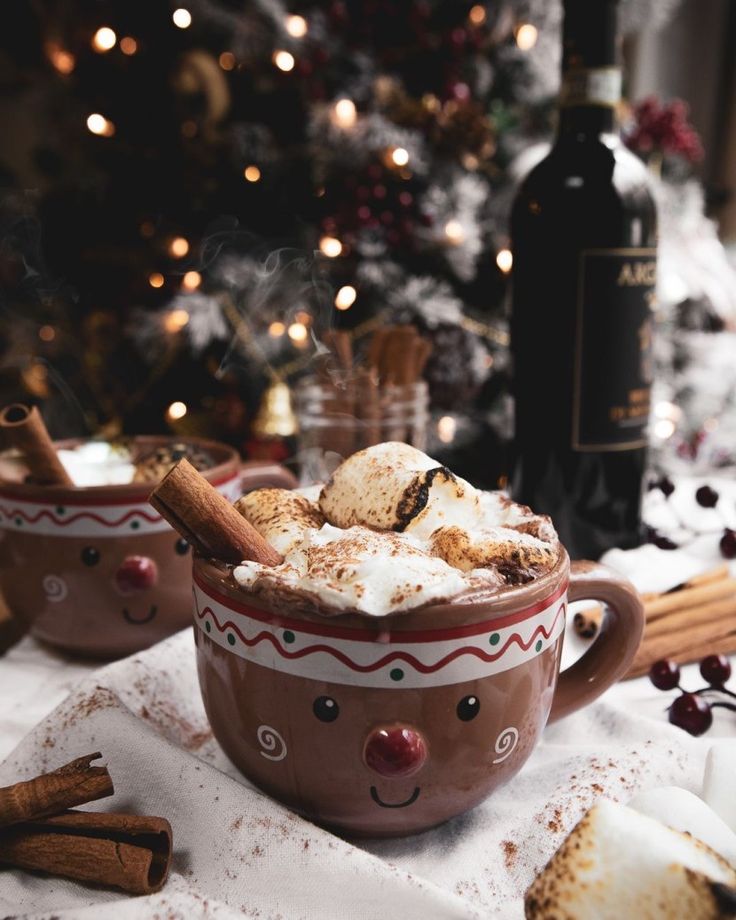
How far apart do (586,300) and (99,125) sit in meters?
1.13

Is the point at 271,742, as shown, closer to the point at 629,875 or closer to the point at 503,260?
→ the point at 629,875

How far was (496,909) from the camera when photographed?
475 mm

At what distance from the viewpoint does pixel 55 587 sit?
729 millimetres

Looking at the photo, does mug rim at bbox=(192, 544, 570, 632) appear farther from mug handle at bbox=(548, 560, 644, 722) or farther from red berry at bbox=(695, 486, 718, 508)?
red berry at bbox=(695, 486, 718, 508)

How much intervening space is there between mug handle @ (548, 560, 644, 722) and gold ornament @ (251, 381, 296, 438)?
1.07 metres

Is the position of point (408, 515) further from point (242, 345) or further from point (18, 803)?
point (242, 345)

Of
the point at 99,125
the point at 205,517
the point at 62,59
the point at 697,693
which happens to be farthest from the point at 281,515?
the point at 62,59

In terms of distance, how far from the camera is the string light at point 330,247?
60.7 inches

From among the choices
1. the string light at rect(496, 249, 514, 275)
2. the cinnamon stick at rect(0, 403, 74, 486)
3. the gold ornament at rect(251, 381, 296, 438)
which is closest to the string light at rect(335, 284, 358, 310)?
the gold ornament at rect(251, 381, 296, 438)

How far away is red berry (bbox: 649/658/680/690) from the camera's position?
720 mm

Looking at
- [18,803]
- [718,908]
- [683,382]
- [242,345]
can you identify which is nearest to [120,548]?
[18,803]

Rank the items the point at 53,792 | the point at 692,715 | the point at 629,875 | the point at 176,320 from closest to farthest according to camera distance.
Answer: the point at 629,875, the point at 53,792, the point at 692,715, the point at 176,320

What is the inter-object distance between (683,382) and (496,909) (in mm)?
1574

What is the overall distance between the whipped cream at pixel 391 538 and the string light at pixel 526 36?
1290 millimetres
